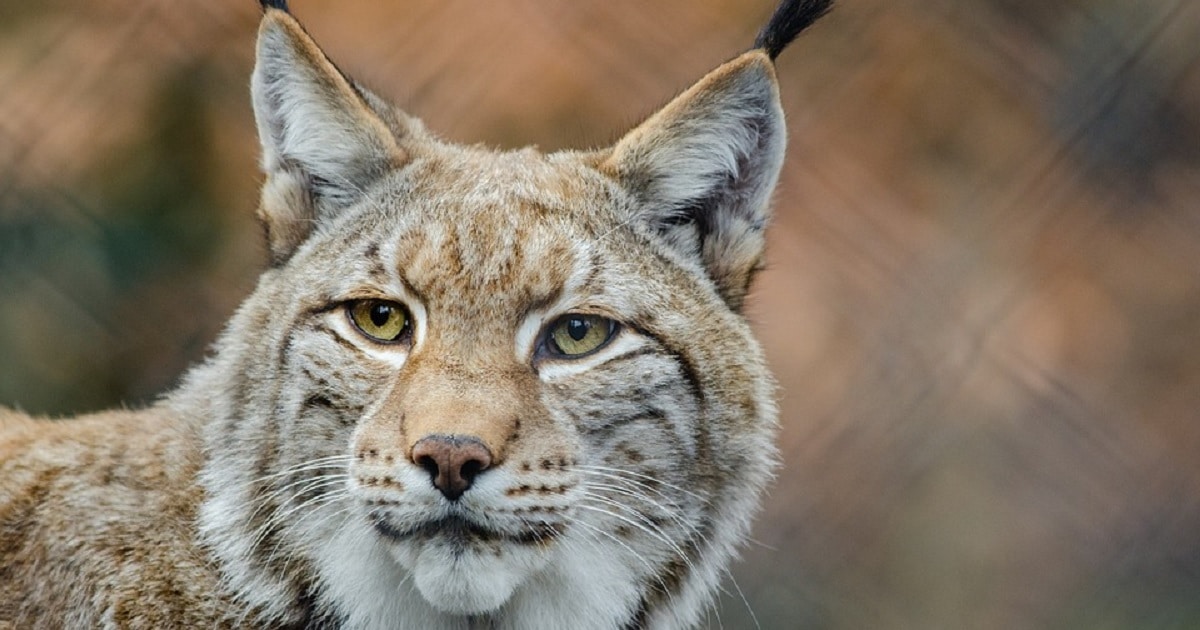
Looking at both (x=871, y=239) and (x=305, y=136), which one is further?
(x=871, y=239)

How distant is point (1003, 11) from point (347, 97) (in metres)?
4.09

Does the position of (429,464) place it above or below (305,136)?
below

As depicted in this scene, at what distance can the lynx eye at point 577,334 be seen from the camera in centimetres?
352

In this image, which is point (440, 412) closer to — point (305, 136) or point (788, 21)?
point (305, 136)

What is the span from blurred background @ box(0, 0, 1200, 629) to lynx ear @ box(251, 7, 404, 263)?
7.26 feet

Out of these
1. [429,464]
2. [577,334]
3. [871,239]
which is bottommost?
[429,464]

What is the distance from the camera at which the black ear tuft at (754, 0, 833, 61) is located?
3.73 metres

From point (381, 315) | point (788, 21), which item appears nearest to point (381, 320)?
point (381, 315)

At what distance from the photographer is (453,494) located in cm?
306

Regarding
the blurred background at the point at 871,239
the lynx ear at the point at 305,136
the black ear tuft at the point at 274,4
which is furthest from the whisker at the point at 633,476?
the blurred background at the point at 871,239

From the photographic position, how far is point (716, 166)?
3939mm

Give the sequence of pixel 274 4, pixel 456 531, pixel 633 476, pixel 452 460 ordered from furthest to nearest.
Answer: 1. pixel 274 4
2. pixel 633 476
3. pixel 456 531
4. pixel 452 460

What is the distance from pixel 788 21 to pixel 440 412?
4.80ft

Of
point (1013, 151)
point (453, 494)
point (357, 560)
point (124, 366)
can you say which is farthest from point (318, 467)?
point (1013, 151)
